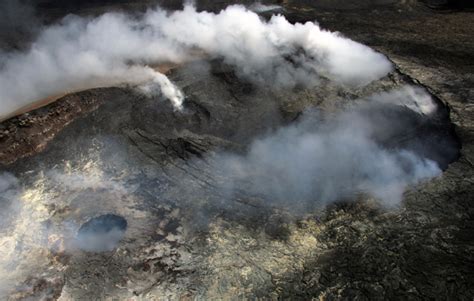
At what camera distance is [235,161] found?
7.63m

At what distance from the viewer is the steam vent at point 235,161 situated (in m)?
5.53

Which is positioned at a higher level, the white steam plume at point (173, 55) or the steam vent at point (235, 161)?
the white steam plume at point (173, 55)

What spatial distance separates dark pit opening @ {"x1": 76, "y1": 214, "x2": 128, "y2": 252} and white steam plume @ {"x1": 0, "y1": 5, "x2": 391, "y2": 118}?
3384 millimetres

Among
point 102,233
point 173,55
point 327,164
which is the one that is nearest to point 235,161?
point 327,164

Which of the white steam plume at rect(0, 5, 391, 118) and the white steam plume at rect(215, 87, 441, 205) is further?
the white steam plume at rect(0, 5, 391, 118)

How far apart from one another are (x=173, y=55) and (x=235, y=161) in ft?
15.5

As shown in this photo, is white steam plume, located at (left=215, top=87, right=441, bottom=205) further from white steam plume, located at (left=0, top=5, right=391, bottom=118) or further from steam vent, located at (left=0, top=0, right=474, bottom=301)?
white steam plume, located at (left=0, top=5, right=391, bottom=118)

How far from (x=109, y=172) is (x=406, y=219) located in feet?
17.2

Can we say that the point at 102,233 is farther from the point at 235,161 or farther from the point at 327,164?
the point at 327,164

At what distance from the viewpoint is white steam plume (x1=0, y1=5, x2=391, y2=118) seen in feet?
31.0

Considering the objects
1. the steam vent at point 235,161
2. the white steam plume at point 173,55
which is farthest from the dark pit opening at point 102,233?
the white steam plume at point 173,55

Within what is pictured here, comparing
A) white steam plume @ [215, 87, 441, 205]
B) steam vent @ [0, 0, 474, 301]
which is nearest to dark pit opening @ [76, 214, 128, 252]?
steam vent @ [0, 0, 474, 301]

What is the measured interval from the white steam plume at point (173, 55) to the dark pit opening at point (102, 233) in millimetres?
3384

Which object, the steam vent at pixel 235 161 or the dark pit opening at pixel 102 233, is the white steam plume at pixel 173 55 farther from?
the dark pit opening at pixel 102 233
